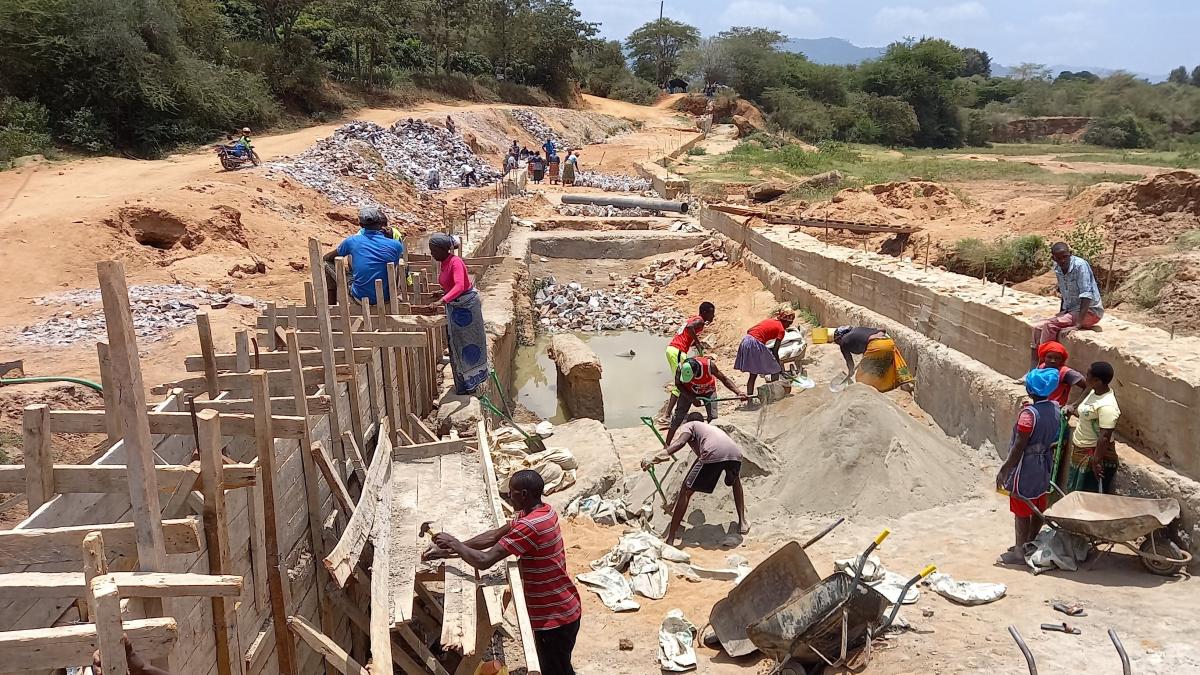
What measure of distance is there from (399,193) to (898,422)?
15.1 metres

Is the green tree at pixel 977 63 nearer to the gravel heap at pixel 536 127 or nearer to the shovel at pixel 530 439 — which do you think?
the gravel heap at pixel 536 127

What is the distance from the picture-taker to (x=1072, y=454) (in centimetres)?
563

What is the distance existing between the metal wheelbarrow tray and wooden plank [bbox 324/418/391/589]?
410 cm

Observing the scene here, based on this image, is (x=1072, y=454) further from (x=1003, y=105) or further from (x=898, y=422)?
(x=1003, y=105)

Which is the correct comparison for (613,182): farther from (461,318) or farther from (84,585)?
(84,585)

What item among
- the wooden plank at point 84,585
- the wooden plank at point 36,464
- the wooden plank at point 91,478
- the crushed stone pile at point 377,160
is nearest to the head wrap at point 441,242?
the wooden plank at point 91,478

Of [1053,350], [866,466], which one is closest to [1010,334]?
[1053,350]

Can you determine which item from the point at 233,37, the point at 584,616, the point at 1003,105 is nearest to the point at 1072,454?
the point at 584,616

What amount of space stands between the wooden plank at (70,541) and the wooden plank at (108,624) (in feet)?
1.84

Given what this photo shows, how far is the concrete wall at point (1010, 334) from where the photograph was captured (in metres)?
5.47

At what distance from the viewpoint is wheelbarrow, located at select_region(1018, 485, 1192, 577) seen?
4.80m

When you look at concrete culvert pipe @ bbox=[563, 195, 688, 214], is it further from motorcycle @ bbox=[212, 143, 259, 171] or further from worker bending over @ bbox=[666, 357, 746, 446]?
worker bending over @ bbox=[666, 357, 746, 446]

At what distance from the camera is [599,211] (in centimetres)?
2259

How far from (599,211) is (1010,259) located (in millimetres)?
12509
